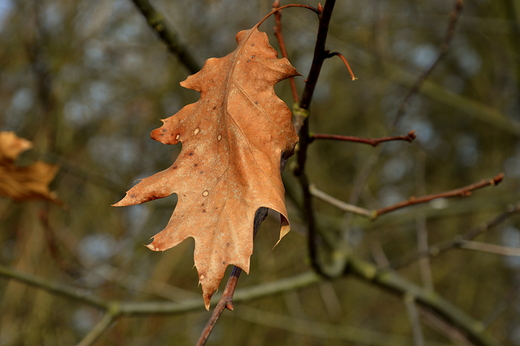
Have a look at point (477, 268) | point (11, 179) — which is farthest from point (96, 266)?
point (477, 268)

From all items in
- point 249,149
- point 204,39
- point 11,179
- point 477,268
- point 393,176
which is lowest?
point 477,268

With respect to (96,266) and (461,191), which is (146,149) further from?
(461,191)

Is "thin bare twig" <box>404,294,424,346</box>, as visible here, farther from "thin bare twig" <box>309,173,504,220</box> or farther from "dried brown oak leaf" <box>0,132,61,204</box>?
"dried brown oak leaf" <box>0,132,61,204</box>

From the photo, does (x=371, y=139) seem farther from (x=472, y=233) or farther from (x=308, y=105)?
(x=472, y=233)

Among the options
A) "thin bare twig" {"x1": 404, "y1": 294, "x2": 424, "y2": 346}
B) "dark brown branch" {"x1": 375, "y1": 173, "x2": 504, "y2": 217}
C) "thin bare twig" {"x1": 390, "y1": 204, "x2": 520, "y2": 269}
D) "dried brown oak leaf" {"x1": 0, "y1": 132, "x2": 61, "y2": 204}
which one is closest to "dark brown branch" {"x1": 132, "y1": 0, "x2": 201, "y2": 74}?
"dried brown oak leaf" {"x1": 0, "y1": 132, "x2": 61, "y2": 204}

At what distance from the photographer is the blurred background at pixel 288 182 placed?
7.06 feet

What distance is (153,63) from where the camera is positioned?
121 inches

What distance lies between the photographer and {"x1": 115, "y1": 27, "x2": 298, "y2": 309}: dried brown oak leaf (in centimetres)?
47

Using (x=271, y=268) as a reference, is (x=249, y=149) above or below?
above

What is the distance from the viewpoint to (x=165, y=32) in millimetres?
1054

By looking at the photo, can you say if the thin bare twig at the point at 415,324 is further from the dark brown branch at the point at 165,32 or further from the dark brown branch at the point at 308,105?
the dark brown branch at the point at 165,32

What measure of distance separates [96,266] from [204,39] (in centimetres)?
153

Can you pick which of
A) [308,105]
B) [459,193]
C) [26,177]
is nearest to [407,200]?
[459,193]

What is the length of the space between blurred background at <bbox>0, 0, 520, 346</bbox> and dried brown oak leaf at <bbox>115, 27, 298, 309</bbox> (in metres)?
0.86
